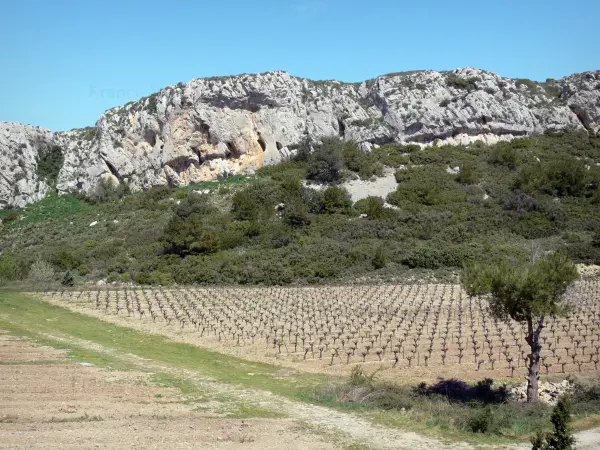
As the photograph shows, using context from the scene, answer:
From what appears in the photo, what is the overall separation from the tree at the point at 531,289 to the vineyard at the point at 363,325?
983 mm

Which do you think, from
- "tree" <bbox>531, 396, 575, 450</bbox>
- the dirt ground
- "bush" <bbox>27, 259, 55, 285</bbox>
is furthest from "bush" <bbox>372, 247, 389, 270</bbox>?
"tree" <bbox>531, 396, 575, 450</bbox>

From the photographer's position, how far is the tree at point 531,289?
12.6 m

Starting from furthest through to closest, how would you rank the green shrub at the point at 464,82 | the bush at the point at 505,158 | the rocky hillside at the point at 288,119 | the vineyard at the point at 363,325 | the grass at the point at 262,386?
1. the green shrub at the point at 464,82
2. the rocky hillside at the point at 288,119
3. the bush at the point at 505,158
4. the vineyard at the point at 363,325
5. the grass at the point at 262,386

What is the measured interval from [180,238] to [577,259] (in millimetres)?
26623

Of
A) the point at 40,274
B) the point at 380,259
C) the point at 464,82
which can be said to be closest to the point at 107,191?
the point at 40,274

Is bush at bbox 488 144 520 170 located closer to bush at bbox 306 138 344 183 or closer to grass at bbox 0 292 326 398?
bush at bbox 306 138 344 183

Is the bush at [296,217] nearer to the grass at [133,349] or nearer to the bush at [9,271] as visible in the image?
the bush at [9,271]

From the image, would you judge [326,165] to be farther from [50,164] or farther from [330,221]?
[50,164]

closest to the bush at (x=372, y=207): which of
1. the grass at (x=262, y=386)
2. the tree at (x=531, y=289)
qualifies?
the grass at (x=262, y=386)

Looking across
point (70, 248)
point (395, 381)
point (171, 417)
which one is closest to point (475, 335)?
point (395, 381)

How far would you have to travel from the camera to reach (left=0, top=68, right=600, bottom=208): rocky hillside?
Answer: 60.8 metres

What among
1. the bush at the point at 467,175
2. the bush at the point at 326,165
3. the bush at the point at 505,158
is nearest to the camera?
the bush at the point at 467,175

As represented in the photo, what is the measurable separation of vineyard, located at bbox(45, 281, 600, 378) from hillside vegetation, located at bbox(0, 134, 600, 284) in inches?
197

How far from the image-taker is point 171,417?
10844 millimetres
